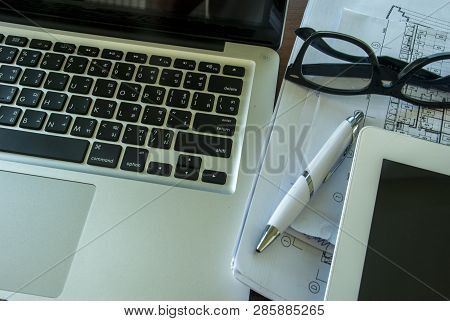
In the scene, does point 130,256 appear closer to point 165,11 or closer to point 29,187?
point 29,187

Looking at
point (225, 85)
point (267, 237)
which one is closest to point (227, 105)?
point (225, 85)

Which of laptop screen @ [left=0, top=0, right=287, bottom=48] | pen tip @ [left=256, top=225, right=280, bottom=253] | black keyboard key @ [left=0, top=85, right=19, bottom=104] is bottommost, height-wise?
pen tip @ [left=256, top=225, right=280, bottom=253]

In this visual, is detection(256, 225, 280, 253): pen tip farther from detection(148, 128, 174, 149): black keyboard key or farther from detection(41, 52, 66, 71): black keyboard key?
detection(41, 52, 66, 71): black keyboard key

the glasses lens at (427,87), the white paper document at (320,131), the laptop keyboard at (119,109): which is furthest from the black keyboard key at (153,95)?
the glasses lens at (427,87)

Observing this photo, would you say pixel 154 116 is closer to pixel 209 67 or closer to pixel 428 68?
pixel 209 67

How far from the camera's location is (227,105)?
36 cm

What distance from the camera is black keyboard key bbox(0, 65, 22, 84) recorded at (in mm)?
362

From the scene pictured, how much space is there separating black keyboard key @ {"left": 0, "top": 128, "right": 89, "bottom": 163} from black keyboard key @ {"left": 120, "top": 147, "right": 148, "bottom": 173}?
4 centimetres

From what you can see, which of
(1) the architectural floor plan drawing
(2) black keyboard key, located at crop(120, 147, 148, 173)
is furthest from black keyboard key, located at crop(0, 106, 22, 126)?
(1) the architectural floor plan drawing

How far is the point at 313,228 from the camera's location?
0.31 meters

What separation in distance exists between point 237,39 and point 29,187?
23 cm

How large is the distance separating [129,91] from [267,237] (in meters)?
0.18

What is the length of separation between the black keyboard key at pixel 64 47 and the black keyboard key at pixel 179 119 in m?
0.12
